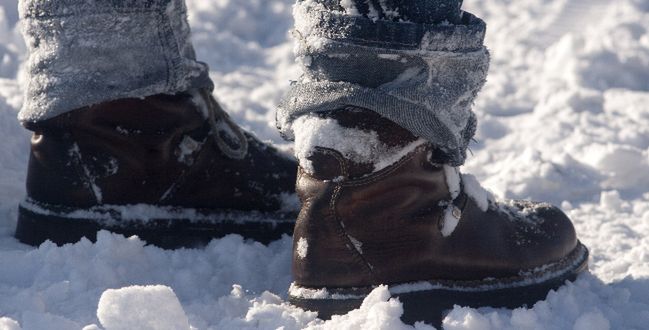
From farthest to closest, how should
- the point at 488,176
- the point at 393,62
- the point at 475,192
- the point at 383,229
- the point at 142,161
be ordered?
1. the point at 488,176
2. the point at 142,161
3. the point at 475,192
4. the point at 383,229
5. the point at 393,62

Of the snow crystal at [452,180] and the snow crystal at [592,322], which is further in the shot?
the snow crystal at [452,180]

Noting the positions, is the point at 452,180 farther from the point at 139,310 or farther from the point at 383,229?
the point at 139,310

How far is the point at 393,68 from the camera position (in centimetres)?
176

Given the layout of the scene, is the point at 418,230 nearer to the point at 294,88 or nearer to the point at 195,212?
the point at 294,88

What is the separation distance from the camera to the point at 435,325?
1854 mm

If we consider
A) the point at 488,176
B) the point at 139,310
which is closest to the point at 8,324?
the point at 139,310

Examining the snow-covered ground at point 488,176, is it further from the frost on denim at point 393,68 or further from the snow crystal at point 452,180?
the frost on denim at point 393,68

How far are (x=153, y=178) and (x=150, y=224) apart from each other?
110 mm

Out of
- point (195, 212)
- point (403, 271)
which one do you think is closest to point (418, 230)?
point (403, 271)

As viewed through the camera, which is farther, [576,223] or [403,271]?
[576,223]

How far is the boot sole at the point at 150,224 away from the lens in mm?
2205

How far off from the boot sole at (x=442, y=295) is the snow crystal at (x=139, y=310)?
1.04 ft

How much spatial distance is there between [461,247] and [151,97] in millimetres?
799

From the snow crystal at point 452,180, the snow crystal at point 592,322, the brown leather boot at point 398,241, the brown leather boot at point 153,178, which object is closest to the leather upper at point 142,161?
the brown leather boot at point 153,178
